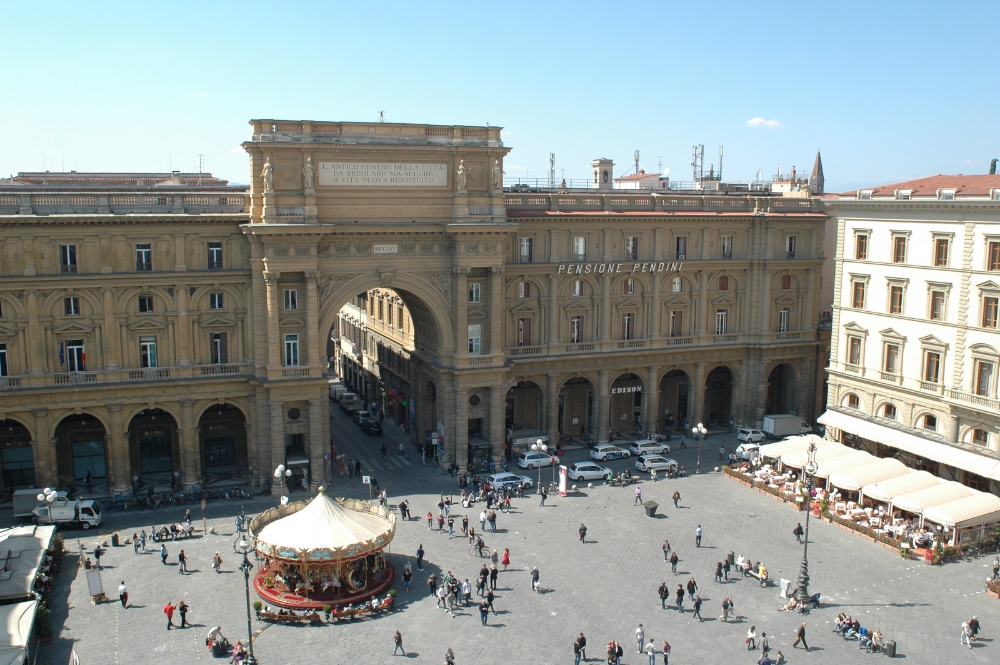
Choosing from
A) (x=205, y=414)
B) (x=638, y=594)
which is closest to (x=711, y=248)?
(x=638, y=594)

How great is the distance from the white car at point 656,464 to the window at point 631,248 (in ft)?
46.1

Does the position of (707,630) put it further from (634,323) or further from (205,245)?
(205,245)

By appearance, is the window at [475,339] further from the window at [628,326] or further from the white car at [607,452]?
the window at [628,326]

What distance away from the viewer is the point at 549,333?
205 ft

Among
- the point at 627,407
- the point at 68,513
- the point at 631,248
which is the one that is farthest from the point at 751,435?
the point at 68,513

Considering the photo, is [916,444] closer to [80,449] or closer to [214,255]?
[214,255]

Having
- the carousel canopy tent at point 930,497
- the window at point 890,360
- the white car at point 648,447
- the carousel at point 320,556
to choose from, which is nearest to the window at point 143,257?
the carousel at point 320,556

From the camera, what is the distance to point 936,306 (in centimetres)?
5341

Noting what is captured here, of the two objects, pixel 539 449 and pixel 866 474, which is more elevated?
pixel 539 449

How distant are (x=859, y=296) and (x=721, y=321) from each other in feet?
36.7

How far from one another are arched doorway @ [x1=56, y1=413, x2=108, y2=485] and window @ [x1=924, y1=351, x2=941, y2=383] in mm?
48882

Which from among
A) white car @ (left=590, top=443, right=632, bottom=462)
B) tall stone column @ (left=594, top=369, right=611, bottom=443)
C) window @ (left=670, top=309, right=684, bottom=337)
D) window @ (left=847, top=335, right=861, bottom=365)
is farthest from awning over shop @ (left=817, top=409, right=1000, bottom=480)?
tall stone column @ (left=594, top=369, right=611, bottom=443)

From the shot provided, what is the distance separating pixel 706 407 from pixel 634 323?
11.2 meters

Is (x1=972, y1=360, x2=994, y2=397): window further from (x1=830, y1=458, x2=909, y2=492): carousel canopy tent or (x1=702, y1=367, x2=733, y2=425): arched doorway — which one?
(x1=702, y1=367, x2=733, y2=425): arched doorway
